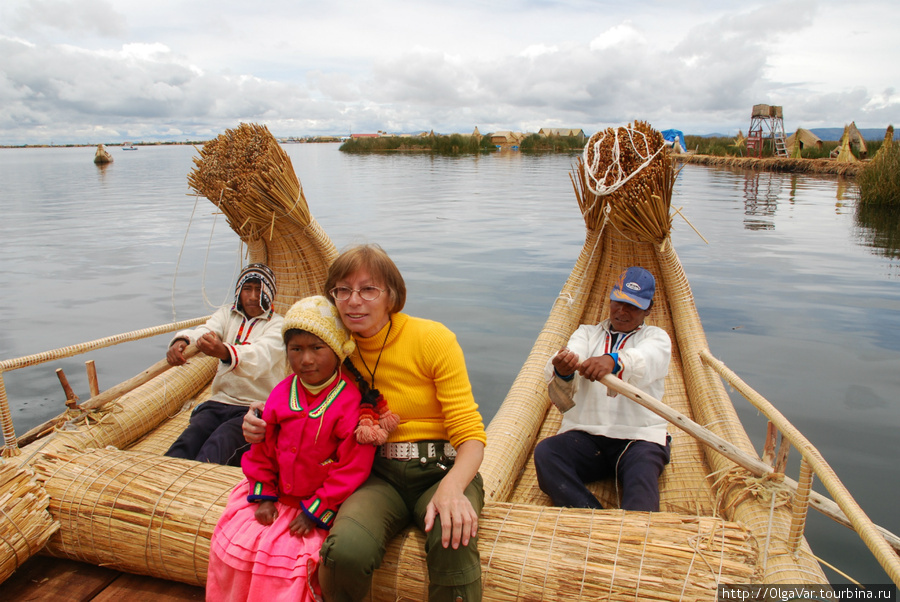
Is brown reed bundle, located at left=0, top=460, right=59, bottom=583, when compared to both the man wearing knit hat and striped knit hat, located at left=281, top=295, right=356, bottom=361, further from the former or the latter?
striped knit hat, located at left=281, top=295, right=356, bottom=361

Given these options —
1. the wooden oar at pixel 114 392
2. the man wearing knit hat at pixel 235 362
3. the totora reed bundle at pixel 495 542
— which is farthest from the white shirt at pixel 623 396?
the wooden oar at pixel 114 392

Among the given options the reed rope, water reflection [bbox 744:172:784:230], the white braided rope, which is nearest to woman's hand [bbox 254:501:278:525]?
the reed rope

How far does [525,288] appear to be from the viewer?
7.81m

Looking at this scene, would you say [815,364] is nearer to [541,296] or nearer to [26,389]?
[541,296]

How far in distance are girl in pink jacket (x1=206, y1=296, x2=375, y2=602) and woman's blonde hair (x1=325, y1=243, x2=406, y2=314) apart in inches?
4.8

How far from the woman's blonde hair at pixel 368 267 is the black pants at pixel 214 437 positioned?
129 centimetres

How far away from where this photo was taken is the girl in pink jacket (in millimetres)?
1783

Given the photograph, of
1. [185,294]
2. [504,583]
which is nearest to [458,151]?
[185,294]

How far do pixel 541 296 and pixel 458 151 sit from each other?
41.4m

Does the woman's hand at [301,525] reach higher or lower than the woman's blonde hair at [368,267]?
lower

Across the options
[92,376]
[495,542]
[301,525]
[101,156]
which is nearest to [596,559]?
[495,542]

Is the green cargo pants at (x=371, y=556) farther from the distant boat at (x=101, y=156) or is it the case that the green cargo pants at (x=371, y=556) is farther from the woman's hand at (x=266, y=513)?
the distant boat at (x=101, y=156)

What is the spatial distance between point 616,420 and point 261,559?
5.72ft

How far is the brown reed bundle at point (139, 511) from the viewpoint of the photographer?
2164 millimetres
